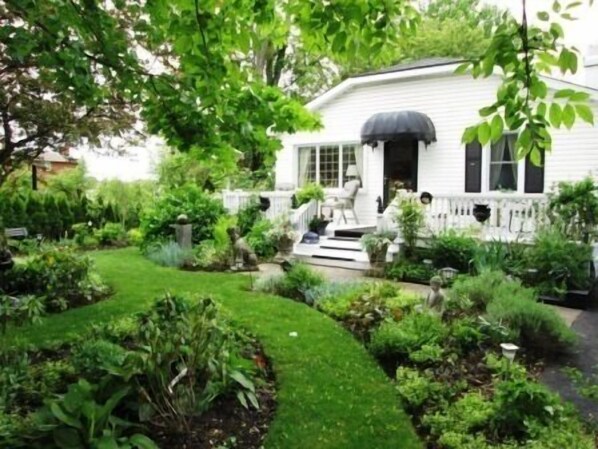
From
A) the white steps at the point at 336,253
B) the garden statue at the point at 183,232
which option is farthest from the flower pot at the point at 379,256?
the garden statue at the point at 183,232

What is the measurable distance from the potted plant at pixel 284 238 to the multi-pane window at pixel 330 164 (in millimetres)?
3230

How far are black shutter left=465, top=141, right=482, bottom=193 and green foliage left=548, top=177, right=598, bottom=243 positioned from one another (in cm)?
300

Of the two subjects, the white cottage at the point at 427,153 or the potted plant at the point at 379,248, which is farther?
the white cottage at the point at 427,153

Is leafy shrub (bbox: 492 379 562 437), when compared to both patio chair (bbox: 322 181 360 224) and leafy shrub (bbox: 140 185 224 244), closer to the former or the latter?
leafy shrub (bbox: 140 185 224 244)

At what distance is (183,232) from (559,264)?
303 inches

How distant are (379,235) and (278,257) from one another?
2.41m

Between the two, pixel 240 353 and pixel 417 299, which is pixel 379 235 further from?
pixel 240 353

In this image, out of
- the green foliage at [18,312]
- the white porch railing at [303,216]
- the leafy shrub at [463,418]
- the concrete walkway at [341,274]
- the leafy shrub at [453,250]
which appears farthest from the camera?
the white porch railing at [303,216]

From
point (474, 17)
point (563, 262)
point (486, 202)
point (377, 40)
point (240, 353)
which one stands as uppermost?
point (474, 17)

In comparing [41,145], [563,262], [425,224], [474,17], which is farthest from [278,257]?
Answer: [474,17]

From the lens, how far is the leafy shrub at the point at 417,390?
3822 millimetres

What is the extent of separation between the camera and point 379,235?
31.1 feet

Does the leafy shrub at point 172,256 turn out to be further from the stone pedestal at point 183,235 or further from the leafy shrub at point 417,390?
the leafy shrub at point 417,390

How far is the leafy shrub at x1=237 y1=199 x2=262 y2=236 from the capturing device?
41.0ft
